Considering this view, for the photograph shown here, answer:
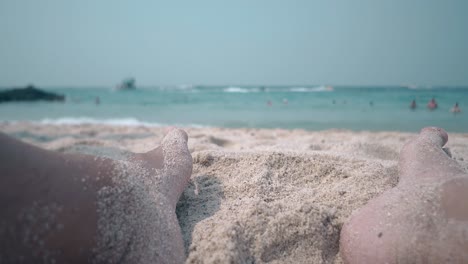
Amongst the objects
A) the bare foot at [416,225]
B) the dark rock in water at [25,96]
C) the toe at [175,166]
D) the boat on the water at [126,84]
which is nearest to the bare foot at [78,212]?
the toe at [175,166]

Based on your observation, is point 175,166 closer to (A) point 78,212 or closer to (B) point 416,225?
(A) point 78,212

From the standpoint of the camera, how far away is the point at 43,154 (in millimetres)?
1037

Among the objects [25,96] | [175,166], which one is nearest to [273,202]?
[175,166]

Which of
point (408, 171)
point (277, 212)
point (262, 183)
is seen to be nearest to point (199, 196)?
point (262, 183)

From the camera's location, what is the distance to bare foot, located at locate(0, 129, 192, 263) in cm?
87

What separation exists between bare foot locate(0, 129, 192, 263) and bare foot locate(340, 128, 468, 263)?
2.49ft

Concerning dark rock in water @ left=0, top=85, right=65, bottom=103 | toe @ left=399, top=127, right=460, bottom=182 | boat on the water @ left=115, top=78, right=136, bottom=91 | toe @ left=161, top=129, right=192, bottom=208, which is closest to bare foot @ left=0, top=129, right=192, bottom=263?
toe @ left=161, top=129, right=192, bottom=208

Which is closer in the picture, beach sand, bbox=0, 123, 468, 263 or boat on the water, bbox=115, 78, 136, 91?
beach sand, bbox=0, 123, 468, 263

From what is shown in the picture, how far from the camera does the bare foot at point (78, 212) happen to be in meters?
0.87

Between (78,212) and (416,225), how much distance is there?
124cm

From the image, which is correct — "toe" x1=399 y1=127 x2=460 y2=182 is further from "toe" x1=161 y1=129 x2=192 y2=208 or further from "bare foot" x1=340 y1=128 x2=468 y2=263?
"toe" x1=161 y1=129 x2=192 y2=208

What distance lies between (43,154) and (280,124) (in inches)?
277

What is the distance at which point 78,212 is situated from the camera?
989 mm

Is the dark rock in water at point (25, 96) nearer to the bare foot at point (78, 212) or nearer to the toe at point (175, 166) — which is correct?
the toe at point (175, 166)
